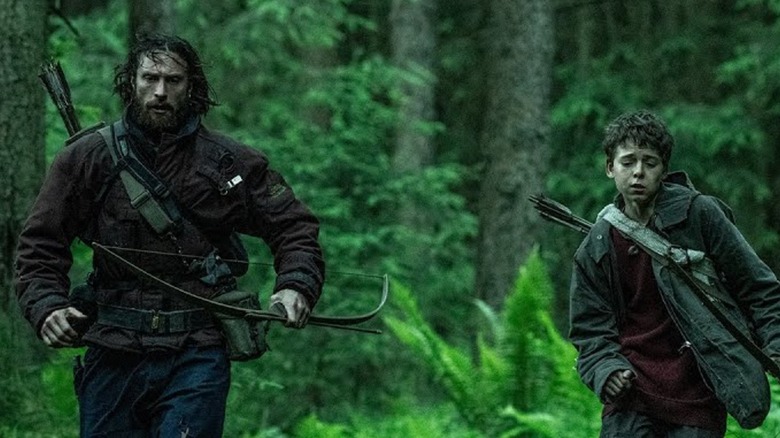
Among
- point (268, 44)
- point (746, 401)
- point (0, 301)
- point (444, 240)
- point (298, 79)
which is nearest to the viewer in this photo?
point (746, 401)

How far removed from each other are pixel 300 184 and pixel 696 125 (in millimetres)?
6613

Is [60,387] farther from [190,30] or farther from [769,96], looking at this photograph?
[769,96]

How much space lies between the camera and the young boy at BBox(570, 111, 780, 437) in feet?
16.6

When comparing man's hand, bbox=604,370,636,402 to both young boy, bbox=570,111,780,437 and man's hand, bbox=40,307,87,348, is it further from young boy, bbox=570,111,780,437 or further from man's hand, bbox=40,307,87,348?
man's hand, bbox=40,307,87,348

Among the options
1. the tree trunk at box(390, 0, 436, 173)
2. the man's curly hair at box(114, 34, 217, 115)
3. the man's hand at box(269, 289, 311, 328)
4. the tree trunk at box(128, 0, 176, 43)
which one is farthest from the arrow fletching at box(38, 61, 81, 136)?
the tree trunk at box(390, 0, 436, 173)

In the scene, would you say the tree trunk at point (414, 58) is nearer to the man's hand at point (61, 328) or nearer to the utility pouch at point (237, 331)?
the utility pouch at point (237, 331)

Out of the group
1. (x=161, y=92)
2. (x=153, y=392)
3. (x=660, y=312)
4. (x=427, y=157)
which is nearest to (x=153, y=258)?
(x=153, y=392)

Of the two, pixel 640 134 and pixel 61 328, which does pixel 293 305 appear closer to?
pixel 61 328

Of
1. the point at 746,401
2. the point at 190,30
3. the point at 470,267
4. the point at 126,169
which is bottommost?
the point at 470,267

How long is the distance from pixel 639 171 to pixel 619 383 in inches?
31.2

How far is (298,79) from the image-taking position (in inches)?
797

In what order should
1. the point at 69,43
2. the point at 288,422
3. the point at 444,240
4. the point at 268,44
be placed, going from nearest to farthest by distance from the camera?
the point at 69,43, the point at 288,422, the point at 444,240, the point at 268,44

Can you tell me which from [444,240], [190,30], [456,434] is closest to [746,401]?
[456,434]

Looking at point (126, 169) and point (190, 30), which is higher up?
point (126, 169)
